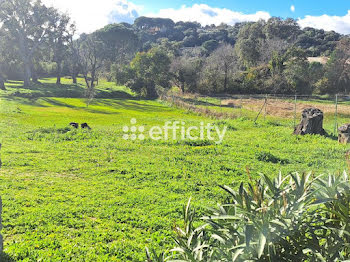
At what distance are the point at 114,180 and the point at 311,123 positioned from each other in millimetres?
11174

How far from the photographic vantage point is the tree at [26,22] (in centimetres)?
4534

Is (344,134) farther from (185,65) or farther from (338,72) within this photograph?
(185,65)

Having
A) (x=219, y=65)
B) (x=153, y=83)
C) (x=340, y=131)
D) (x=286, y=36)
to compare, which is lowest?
(x=340, y=131)

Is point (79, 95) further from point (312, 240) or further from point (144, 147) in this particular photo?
point (312, 240)

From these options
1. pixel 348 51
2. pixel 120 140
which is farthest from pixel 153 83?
pixel 120 140

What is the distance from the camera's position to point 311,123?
1524 cm

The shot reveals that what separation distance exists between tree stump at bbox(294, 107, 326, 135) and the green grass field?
2.27 feet

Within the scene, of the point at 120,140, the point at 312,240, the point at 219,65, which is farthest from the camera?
the point at 219,65

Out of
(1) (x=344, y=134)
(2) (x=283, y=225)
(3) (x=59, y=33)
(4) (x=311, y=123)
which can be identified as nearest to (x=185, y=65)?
(3) (x=59, y=33)

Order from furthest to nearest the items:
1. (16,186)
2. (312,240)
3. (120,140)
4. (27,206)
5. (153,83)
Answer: (153,83) → (120,140) → (16,186) → (27,206) → (312,240)

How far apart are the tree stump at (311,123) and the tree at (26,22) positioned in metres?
43.6

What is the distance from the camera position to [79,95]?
44562mm

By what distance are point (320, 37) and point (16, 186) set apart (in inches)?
3272

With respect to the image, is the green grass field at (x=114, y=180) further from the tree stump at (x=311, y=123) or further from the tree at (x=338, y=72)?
the tree at (x=338, y=72)
